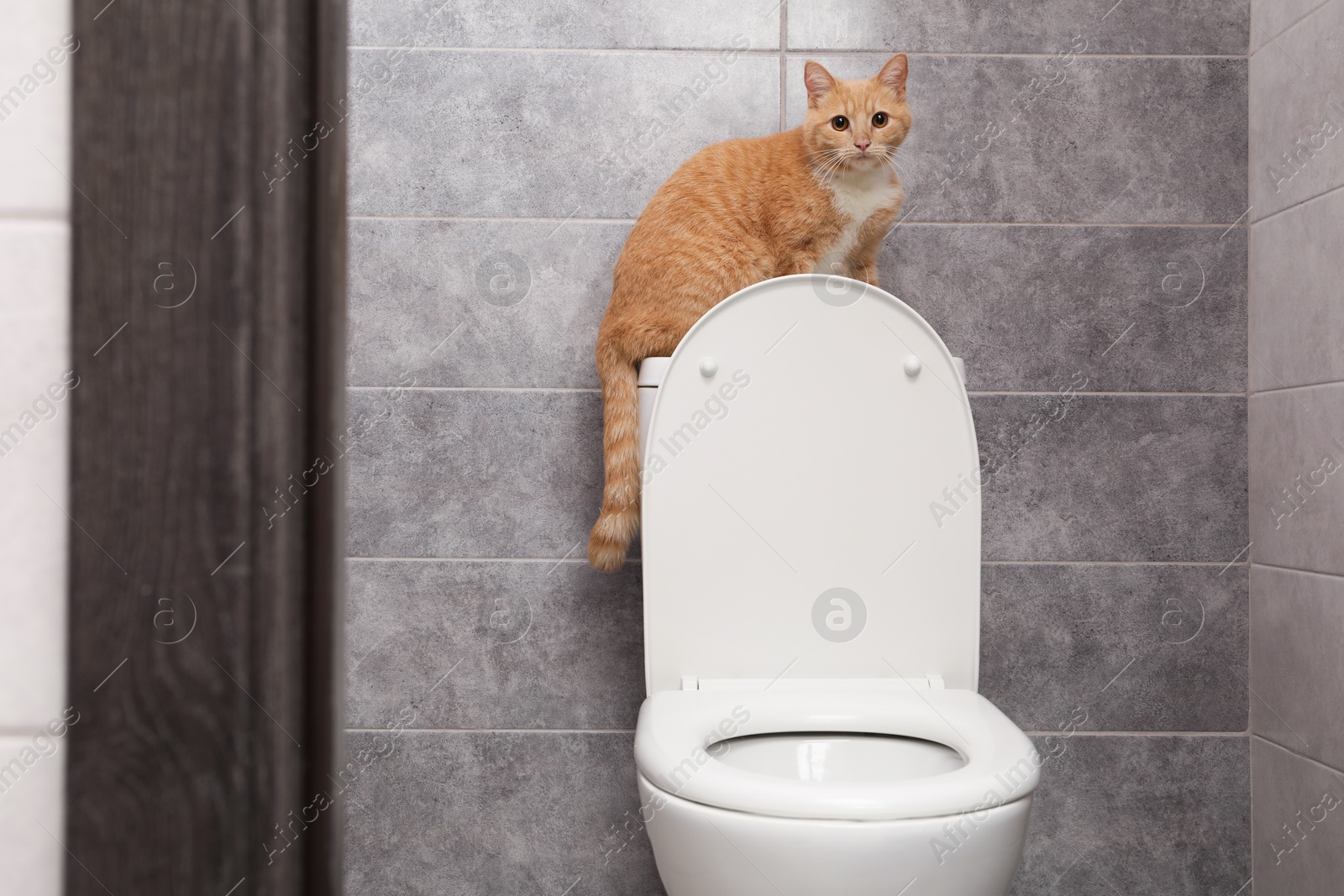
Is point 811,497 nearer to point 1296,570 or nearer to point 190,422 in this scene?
point 1296,570

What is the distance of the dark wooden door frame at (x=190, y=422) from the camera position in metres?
0.27

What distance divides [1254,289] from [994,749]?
0.95m

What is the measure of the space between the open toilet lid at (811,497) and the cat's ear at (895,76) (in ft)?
1.03

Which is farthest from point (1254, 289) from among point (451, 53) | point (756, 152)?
point (451, 53)

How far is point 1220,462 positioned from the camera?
4.51 ft

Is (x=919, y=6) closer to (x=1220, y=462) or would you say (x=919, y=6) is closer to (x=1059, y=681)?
(x=1220, y=462)

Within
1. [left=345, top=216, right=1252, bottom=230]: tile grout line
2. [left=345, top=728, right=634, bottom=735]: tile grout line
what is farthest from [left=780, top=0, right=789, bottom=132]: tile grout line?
[left=345, top=728, right=634, bottom=735]: tile grout line

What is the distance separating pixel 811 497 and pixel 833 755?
31 centimetres

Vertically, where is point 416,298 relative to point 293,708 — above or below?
above

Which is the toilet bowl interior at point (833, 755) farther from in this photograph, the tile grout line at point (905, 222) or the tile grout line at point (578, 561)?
the tile grout line at point (905, 222)

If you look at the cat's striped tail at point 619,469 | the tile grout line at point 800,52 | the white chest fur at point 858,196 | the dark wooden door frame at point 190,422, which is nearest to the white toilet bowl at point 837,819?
the cat's striped tail at point 619,469

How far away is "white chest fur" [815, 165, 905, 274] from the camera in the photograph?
1.24 m

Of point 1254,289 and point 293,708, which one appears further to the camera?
point 1254,289

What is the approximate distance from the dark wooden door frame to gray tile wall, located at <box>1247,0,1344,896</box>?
4.46 feet
